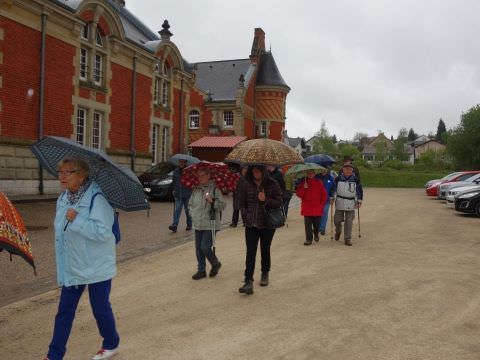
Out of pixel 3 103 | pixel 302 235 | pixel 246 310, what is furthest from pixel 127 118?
pixel 246 310

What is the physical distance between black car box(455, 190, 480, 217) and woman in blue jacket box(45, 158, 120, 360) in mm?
15250

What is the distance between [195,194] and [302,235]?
16.4ft

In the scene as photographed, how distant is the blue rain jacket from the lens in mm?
3549

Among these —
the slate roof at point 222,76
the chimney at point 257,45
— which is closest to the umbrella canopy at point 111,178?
the slate roof at point 222,76

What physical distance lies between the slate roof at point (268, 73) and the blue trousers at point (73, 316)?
44509 mm

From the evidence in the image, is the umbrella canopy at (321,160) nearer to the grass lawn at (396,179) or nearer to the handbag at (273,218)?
the handbag at (273,218)

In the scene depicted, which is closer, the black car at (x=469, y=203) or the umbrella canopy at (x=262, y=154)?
the umbrella canopy at (x=262, y=154)

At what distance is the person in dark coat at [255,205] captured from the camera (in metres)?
5.78

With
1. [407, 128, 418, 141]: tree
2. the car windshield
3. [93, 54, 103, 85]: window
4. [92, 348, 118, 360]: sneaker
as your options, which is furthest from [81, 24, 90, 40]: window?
[407, 128, 418, 141]: tree

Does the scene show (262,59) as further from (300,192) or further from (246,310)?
(246,310)

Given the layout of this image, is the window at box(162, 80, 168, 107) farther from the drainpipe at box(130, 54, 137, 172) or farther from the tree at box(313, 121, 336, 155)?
the tree at box(313, 121, 336, 155)

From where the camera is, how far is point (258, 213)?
5.79 metres

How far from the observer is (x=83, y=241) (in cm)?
358

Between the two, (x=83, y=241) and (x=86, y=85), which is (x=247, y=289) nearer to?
(x=83, y=241)
